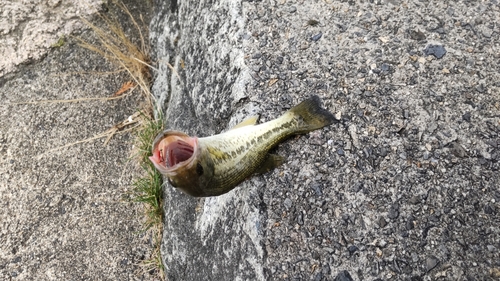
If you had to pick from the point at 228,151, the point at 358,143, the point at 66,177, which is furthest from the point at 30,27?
the point at 358,143

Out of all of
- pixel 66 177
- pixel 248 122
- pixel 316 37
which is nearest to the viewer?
pixel 248 122

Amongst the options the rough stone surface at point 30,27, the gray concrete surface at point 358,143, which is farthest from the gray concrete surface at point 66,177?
the gray concrete surface at point 358,143

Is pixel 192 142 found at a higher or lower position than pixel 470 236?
higher

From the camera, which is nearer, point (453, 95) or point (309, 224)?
Answer: point (309, 224)

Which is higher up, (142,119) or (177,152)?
(177,152)

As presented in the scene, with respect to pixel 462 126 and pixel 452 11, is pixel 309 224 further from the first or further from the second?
pixel 452 11

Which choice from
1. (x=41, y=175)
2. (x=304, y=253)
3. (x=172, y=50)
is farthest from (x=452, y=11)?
(x=41, y=175)

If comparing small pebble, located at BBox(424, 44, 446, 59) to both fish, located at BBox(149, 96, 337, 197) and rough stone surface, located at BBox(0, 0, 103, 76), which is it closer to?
fish, located at BBox(149, 96, 337, 197)

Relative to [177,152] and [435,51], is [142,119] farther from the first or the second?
[435,51]
